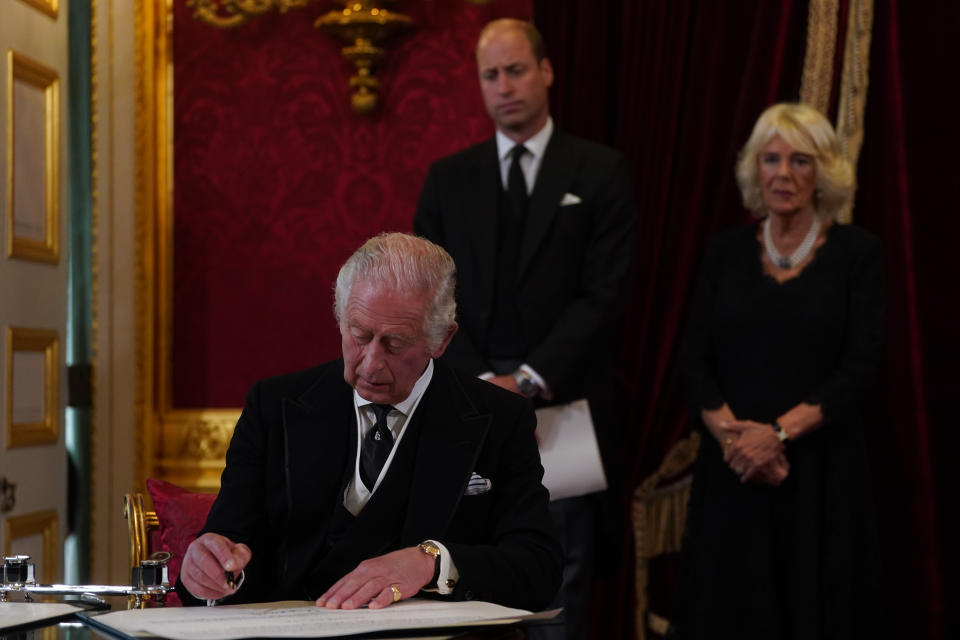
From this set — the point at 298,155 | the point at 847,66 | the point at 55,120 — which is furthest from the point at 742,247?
the point at 55,120

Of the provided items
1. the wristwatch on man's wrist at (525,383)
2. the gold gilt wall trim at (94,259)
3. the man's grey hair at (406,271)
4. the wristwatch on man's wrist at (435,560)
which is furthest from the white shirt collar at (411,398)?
the gold gilt wall trim at (94,259)

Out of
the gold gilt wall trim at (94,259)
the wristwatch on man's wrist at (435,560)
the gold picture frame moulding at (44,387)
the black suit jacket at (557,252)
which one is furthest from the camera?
the gold gilt wall trim at (94,259)

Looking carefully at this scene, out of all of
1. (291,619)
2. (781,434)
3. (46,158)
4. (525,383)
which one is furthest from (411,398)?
(46,158)

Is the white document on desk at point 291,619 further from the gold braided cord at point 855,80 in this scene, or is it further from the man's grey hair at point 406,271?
the gold braided cord at point 855,80

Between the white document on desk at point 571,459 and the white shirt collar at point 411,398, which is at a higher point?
the white shirt collar at point 411,398

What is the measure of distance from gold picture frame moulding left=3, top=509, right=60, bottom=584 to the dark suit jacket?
1.97 metres

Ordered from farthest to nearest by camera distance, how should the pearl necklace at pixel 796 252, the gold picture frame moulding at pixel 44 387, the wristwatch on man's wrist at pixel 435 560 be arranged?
the gold picture frame moulding at pixel 44 387, the pearl necklace at pixel 796 252, the wristwatch on man's wrist at pixel 435 560

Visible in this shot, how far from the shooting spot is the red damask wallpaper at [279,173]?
477cm

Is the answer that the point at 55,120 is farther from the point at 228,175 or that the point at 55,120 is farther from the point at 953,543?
the point at 953,543

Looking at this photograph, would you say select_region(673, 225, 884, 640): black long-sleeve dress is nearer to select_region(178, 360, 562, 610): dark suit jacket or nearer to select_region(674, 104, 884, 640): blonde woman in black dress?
select_region(674, 104, 884, 640): blonde woman in black dress

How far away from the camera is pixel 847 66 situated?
441 cm

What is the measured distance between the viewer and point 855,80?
173 inches

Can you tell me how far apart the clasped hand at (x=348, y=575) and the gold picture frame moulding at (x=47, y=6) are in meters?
2.74

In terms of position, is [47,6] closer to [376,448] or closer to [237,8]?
[237,8]
